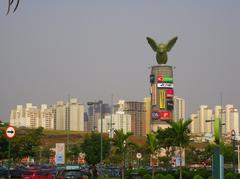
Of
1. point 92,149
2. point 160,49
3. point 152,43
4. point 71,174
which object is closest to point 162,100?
point 160,49

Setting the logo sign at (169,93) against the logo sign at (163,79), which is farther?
the logo sign at (163,79)

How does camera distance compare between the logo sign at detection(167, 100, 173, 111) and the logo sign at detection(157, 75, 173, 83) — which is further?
the logo sign at detection(157, 75, 173, 83)

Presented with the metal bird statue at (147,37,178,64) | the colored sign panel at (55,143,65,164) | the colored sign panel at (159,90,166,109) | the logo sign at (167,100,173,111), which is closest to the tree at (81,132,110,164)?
the colored sign panel at (55,143,65,164)

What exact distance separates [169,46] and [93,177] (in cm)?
10230

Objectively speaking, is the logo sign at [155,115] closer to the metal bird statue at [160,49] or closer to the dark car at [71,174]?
the metal bird statue at [160,49]

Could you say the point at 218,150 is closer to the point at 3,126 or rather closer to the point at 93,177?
the point at 93,177

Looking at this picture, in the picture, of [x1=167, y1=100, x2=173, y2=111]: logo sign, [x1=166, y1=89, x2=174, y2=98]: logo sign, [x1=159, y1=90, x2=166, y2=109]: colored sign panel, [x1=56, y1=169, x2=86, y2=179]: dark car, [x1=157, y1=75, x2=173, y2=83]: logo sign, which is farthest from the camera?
[x1=157, y1=75, x2=173, y2=83]: logo sign

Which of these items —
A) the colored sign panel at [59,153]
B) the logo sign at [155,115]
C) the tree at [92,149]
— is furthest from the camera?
the logo sign at [155,115]

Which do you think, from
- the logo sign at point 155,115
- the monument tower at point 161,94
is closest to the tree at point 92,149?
the monument tower at point 161,94

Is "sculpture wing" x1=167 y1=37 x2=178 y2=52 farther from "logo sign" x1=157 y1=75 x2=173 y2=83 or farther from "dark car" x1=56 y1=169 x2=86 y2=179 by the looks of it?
"dark car" x1=56 y1=169 x2=86 y2=179

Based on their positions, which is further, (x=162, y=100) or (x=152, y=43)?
(x=152, y=43)

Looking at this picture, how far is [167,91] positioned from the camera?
137250 mm

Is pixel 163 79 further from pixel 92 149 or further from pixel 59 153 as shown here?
pixel 59 153

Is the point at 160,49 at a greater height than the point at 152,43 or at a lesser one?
lesser
